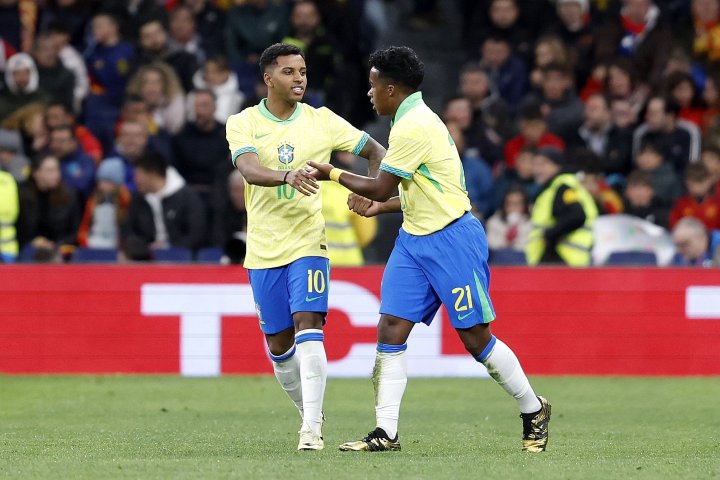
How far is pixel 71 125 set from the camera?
16.2 meters

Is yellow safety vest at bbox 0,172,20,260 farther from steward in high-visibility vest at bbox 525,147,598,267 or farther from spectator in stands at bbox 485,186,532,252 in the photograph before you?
steward in high-visibility vest at bbox 525,147,598,267

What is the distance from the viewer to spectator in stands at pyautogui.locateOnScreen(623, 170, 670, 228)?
15203 mm

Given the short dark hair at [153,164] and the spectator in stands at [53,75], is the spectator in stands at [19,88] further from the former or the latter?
the short dark hair at [153,164]

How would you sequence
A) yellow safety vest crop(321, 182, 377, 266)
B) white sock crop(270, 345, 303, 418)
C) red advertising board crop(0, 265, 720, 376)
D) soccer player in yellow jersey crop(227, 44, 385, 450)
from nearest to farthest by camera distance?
soccer player in yellow jersey crop(227, 44, 385, 450) < white sock crop(270, 345, 303, 418) < red advertising board crop(0, 265, 720, 376) < yellow safety vest crop(321, 182, 377, 266)

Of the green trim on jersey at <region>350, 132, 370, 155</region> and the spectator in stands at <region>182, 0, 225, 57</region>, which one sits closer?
the green trim on jersey at <region>350, 132, 370, 155</region>

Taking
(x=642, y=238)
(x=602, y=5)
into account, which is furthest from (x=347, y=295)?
(x=602, y=5)

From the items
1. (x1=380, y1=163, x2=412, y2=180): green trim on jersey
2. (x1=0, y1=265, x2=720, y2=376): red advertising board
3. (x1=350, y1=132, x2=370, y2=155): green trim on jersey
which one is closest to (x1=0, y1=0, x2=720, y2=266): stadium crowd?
(x1=0, y1=265, x2=720, y2=376): red advertising board

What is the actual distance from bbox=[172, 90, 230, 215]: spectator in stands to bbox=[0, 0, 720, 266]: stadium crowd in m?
0.02

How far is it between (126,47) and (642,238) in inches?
264

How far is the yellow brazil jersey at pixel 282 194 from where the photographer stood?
8586 mm

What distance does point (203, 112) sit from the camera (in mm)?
16016

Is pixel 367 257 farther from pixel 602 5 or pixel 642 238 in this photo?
pixel 602 5

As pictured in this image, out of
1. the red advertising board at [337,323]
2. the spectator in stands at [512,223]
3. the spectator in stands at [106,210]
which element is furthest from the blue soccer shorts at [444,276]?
the spectator in stands at [106,210]

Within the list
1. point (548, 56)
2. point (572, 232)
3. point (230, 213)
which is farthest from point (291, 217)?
point (548, 56)
